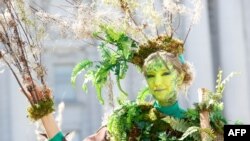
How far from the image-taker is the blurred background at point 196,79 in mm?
6625

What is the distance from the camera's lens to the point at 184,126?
238 centimetres

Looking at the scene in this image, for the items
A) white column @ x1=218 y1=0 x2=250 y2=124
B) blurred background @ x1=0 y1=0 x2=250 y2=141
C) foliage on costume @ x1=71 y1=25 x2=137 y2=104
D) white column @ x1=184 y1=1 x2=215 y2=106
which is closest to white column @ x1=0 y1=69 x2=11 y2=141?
blurred background @ x1=0 y1=0 x2=250 y2=141

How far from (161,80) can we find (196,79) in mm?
4129

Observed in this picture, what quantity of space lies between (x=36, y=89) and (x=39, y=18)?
0.89 ft

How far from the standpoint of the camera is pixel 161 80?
247 cm

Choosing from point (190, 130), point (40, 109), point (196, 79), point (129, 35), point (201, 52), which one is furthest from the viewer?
point (201, 52)

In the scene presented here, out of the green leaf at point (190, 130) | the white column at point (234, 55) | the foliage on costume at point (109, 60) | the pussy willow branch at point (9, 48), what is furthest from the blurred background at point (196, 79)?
the green leaf at point (190, 130)

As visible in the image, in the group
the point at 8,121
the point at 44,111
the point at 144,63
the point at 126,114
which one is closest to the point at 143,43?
the point at 144,63

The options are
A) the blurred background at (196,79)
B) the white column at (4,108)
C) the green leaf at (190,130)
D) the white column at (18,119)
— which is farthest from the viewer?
the white column at (4,108)

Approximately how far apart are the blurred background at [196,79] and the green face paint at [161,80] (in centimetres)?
389

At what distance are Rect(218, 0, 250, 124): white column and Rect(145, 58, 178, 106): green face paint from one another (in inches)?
158

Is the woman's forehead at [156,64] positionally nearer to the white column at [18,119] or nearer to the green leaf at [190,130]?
the green leaf at [190,130]

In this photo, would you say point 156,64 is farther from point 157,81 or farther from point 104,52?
point 104,52

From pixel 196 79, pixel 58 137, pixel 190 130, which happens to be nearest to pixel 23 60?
pixel 58 137
